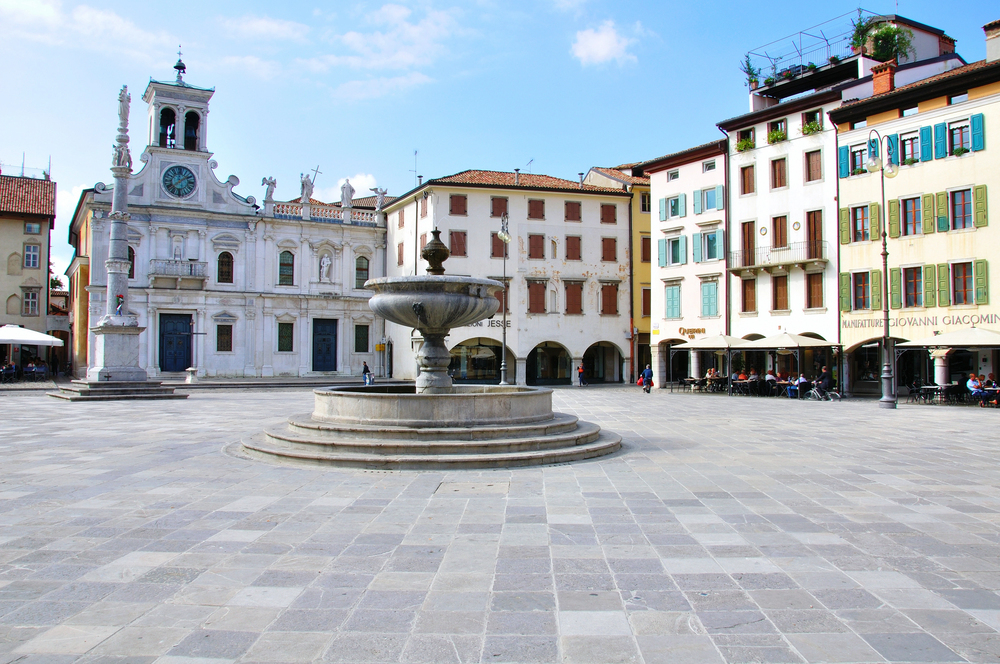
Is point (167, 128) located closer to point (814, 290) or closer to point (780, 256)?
point (780, 256)

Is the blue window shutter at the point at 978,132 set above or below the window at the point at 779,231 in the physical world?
above

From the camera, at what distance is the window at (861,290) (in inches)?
1051

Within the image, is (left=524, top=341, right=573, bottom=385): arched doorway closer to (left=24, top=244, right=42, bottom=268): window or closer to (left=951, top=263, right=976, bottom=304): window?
(left=951, top=263, right=976, bottom=304): window

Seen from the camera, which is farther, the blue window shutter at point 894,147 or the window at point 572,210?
the window at point 572,210

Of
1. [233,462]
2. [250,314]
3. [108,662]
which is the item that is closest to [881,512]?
[108,662]

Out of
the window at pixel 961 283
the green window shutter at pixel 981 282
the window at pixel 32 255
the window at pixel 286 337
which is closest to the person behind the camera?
the green window shutter at pixel 981 282

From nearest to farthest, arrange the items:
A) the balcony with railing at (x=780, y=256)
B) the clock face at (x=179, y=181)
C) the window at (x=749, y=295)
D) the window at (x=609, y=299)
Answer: the balcony with railing at (x=780, y=256), the window at (x=749, y=295), the clock face at (x=179, y=181), the window at (x=609, y=299)

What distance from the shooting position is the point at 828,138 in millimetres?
28297

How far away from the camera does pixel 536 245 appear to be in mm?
39250

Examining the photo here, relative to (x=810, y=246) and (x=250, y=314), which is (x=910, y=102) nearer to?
(x=810, y=246)

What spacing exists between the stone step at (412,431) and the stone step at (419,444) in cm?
7

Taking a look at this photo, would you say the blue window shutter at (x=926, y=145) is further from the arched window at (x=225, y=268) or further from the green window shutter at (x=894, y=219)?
the arched window at (x=225, y=268)

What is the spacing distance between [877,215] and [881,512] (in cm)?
2326

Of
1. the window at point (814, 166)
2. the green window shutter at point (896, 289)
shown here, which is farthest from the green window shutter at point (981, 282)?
the window at point (814, 166)
